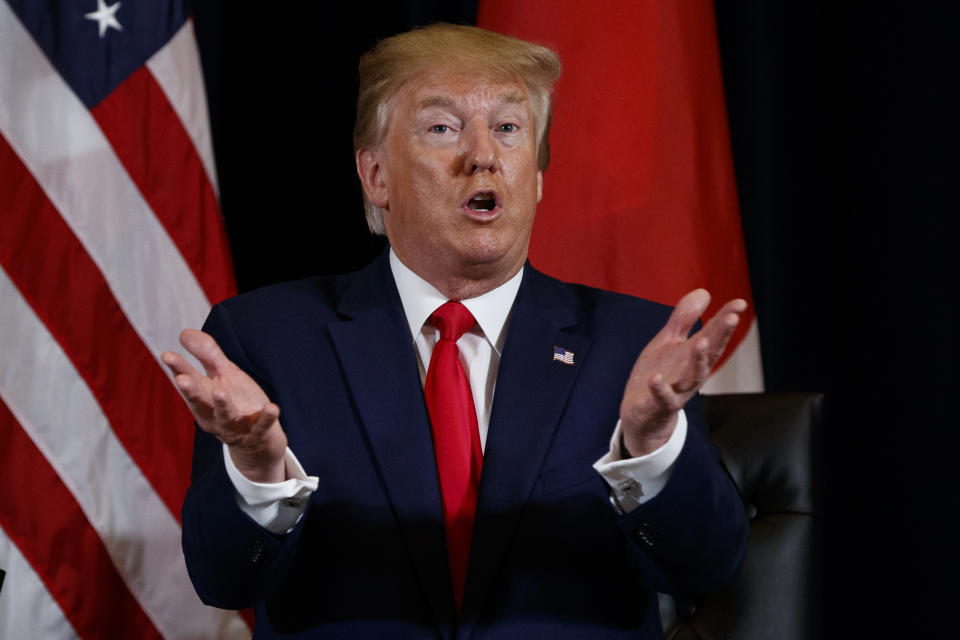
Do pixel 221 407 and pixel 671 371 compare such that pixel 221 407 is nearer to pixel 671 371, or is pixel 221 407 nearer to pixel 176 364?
pixel 176 364

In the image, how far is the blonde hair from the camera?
5.05 feet

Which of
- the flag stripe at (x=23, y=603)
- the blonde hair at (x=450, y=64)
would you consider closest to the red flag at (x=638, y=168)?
the blonde hair at (x=450, y=64)

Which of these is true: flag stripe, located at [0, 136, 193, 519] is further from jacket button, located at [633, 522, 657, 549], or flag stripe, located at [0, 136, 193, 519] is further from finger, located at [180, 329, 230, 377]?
jacket button, located at [633, 522, 657, 549]

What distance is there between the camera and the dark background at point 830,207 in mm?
2434

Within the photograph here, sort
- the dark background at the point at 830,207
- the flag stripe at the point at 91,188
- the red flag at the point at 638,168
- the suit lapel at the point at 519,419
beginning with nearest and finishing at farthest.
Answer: the suit lapel at the point at 519,419 → the flag stripe at the point at 91,188 → the red flag at the point at 638,168 → the dark background at the point at 830,207

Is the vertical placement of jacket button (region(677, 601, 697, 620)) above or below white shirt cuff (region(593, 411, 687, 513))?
below

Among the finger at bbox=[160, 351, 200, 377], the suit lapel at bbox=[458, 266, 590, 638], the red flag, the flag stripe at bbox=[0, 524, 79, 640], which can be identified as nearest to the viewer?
the finger at bbox=[160, 351, 200, 377]

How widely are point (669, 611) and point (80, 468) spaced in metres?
1.11

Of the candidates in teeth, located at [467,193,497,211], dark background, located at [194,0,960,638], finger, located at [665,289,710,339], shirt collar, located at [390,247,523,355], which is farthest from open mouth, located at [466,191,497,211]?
dark background, located at [194,0,960,638]

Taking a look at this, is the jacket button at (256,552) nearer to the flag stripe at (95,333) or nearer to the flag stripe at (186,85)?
the flag stripe at (95,333)

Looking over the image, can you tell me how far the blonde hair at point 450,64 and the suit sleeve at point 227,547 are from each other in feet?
2.17

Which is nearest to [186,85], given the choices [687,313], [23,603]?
[23,603]

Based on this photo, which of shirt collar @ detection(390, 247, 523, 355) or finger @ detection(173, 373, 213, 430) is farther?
shirt collar @ detection(390, 247, 523, 355)

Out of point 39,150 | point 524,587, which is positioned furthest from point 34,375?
point 524,587
